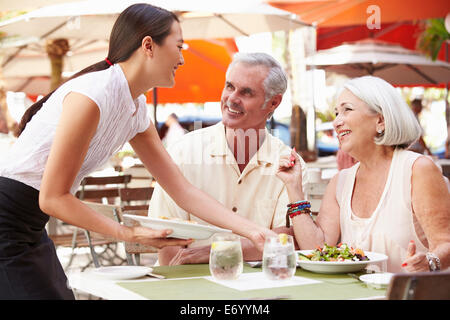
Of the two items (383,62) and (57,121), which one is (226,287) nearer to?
(57,121)

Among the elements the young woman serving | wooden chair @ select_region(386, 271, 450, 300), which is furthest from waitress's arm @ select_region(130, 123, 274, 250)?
wooden chair @ select_region(386, 271, 450, 300)

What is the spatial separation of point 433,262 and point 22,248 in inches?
53.4

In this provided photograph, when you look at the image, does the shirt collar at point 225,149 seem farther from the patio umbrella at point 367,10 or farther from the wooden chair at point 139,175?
the patio umbrella at point 367,10

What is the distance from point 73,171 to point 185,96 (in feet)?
26.9

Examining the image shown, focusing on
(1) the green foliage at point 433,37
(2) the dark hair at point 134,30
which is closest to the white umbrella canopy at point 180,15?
(1) the green foliage at point 433,37

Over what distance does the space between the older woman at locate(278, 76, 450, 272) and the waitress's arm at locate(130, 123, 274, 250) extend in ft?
1.14

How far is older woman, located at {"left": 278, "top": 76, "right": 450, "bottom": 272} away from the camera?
2.53 meters

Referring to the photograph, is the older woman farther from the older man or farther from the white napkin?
the white napkin

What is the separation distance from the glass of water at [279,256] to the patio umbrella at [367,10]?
19.2 ft

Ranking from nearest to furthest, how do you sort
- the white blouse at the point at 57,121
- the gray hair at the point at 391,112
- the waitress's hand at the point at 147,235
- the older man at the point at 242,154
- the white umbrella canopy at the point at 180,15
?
the waitress's hand at the point at 147,235
the white blouse at the point at 57,121
the gray hair at the point at 391,112
the older man at the point at 242,154
the white umbrella canopy at the point at 180,15

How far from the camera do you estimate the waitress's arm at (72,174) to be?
76.8 inches

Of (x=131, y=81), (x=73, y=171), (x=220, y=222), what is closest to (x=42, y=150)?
(x=73, y=171)

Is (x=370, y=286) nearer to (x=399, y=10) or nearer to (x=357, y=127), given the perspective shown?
(x=357, y=127)

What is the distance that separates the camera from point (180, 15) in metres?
7.48
